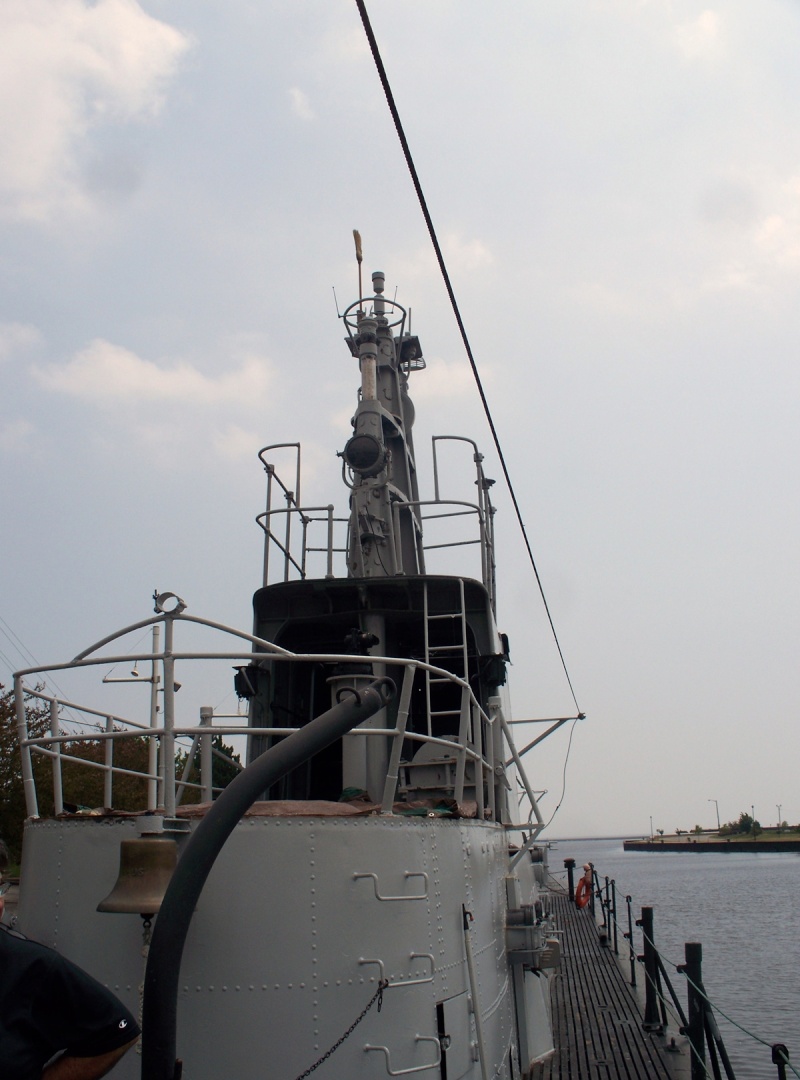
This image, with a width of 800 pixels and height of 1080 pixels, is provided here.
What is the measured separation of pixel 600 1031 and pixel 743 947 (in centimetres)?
2020

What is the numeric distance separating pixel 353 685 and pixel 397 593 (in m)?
1.87

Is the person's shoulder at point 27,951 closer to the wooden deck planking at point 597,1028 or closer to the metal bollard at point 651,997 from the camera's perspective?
the wooden deck planking at point 597,1028

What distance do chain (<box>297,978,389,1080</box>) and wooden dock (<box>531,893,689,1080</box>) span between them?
21.0 feet

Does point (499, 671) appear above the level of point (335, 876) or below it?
above

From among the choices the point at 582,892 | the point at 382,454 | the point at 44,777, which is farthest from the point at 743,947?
the point at 382,454

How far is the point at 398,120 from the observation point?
4.69 metres

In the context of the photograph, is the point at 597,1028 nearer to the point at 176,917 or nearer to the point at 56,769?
the point at 56,769

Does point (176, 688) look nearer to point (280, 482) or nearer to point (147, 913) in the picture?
point (147, 913)

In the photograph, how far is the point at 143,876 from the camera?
421 centimetres

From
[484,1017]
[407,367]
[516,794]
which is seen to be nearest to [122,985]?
[484,1017]

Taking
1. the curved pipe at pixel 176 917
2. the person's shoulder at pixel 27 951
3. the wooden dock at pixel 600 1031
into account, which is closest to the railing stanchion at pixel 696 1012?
the wooden dock at pixel 600 1031

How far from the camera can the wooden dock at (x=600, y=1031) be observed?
10211 millimetres

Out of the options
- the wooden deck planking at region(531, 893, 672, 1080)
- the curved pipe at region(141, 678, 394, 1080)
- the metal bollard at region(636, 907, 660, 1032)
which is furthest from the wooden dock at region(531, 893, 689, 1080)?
the curved pipe at region(141, 678, 394, 1080)

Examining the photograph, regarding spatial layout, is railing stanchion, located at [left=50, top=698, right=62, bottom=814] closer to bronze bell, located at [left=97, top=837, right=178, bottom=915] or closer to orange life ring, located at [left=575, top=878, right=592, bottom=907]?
bronze bell, located at [left=97, top=837, right=178, bottom=915]
